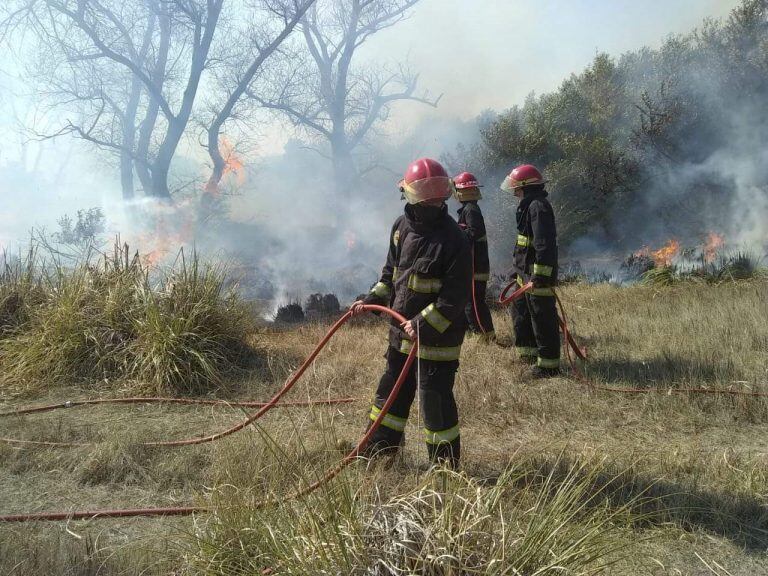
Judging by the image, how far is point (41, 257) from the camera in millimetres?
6438

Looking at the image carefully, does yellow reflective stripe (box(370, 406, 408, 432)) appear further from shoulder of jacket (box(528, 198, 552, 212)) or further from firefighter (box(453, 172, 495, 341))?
firefighter (box(453, 172, 495, 341))

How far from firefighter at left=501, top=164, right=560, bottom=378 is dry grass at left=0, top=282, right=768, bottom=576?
275 mm

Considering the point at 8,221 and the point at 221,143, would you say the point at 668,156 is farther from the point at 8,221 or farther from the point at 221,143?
the point at 8,221

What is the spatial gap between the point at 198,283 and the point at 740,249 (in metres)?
11.5

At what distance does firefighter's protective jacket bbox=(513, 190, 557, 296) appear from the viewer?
16.0ft

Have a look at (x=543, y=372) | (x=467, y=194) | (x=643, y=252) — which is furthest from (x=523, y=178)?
(x=643, y=252)

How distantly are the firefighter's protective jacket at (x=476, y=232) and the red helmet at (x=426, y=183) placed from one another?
9.18 ft

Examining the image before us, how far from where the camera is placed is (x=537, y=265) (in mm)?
4875

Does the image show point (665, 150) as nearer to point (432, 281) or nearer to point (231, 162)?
point (231, 162)

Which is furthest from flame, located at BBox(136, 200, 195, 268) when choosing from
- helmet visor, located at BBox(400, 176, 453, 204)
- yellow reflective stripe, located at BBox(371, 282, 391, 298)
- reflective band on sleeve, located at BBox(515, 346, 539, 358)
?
helmet visor, located at BBox(400, 176, 453, 204)

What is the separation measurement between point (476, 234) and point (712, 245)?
9487 mm

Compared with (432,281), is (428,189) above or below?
above

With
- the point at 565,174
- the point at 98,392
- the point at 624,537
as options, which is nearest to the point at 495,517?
the point at 624,537

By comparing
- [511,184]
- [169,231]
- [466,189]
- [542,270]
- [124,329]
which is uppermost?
[169,231]
